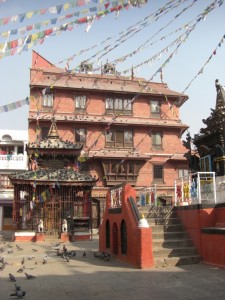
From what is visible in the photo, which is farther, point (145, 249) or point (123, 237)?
point (123, 237)

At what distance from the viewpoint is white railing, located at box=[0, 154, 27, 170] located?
36500mm

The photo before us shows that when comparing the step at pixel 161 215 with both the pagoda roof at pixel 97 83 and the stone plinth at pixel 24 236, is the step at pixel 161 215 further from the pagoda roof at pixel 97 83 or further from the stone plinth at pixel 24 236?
the pagoda roof at pixel 97 83

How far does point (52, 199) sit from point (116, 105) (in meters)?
15.3

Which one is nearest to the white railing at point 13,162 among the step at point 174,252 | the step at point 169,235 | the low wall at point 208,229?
the step at point 169,235

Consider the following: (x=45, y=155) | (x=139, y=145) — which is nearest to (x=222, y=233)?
(x=45, y=155)

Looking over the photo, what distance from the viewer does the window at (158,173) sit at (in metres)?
35.6

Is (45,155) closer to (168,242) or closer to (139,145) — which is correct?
(139,145)

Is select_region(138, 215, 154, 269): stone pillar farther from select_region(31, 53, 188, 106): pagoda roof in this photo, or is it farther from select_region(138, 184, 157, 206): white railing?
select_region(31, 53, 188, 106): pagoda roof

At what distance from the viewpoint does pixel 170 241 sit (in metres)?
11.5

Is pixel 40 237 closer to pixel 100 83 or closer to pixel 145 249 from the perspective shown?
pixel 145 249

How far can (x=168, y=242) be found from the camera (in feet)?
37.4

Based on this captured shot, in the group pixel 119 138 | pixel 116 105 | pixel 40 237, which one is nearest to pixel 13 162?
pixel 119 138

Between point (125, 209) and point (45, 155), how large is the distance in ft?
51.9

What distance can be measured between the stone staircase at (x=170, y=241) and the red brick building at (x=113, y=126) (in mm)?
19997
